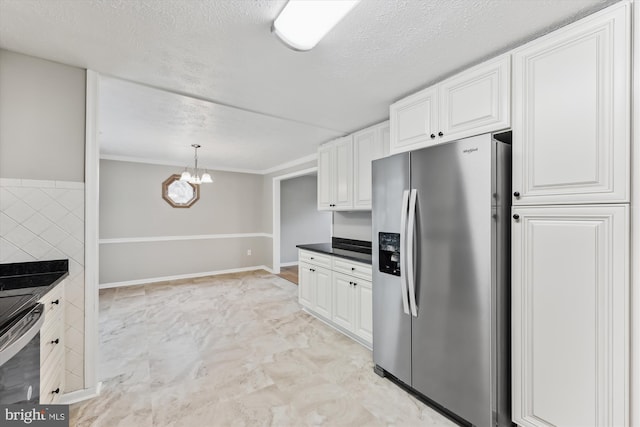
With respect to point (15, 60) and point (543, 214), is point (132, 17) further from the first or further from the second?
point (543, 214)

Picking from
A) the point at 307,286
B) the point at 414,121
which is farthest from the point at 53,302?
the point at 414,121

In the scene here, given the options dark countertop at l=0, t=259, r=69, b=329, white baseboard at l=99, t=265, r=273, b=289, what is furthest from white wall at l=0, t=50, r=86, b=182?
white baseboard at l=99, t=265, r=273, b=289

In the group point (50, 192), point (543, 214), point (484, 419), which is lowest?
point (484, 419)

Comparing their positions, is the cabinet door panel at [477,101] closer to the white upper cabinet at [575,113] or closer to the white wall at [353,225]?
the white upper cabinet at [575,113]

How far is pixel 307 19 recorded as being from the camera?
1312 mm

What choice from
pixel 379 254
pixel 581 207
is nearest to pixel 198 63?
A: pixel 379 254

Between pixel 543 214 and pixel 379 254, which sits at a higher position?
pixel 543 214

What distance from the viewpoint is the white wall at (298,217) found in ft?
22.7

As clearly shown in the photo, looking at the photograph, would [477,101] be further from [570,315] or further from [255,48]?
[255,48]

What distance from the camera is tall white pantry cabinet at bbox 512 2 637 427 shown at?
1.25 meters

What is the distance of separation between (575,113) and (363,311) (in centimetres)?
217

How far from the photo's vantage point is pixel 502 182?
1608 millimetres

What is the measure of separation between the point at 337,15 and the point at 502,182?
4.20 feet

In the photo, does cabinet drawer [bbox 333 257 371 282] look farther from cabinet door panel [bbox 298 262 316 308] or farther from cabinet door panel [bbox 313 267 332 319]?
cabinet door panel [bbox 298 262 316 308]
